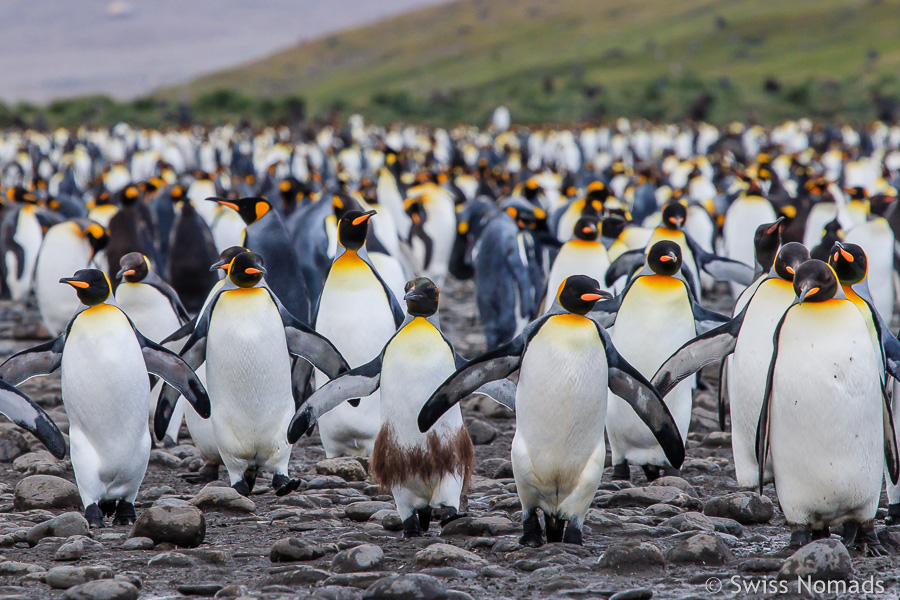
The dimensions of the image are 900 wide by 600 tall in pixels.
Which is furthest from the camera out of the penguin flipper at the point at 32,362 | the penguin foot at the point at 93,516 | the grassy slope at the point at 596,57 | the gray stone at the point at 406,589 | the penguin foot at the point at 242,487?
the grassy slope at the point at 596,57

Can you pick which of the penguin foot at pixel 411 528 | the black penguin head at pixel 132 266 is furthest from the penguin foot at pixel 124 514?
the black penguin head at pixel 132 266

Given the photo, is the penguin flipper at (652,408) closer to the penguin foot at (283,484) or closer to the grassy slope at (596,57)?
the penguin foot at (283,484)

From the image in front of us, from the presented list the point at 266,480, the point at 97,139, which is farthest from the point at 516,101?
the point at 266,480

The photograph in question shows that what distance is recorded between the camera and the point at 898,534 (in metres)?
4.38

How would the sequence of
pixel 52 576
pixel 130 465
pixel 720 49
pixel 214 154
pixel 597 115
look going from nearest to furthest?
pixel 52 576, pixel 130 465, pixel 214 154, pixel 597 115, pixel 720 49

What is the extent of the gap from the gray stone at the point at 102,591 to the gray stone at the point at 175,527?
25.7 inches

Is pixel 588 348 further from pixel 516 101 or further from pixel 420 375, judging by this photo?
pixel 516 101

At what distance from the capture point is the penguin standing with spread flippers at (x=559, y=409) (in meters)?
4.25

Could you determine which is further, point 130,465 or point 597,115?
point 597,115

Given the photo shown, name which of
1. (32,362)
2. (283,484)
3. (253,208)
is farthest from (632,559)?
(253,208)

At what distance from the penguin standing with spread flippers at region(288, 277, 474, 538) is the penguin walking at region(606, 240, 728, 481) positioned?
4.24ft

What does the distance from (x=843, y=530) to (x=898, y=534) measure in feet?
1.16

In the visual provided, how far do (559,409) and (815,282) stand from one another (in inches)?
42.9

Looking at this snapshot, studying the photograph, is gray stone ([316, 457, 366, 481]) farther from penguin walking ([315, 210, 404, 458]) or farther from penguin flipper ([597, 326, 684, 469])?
penguin flipper ([597, 326, 684, 469])
